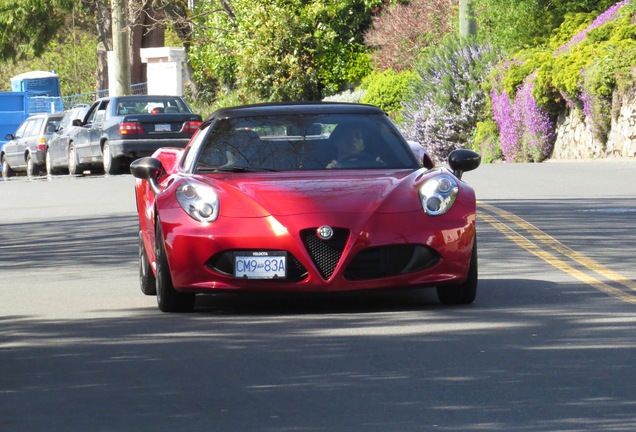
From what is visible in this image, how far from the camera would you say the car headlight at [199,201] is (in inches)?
397

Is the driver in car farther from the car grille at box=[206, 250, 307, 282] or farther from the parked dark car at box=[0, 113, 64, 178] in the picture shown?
the parked dark car at box=[0, 113, 64, 178]

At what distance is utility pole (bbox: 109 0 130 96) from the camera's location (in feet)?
131

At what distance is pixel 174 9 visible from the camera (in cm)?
6022

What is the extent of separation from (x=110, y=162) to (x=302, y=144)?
2061 centimetres

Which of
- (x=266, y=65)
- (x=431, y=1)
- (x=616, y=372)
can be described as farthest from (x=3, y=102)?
(x=616, y=372)

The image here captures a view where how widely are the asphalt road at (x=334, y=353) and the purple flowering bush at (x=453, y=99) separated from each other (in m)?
23.9

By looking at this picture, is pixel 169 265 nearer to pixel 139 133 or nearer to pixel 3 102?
pixel 139 133

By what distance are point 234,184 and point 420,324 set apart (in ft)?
5.50

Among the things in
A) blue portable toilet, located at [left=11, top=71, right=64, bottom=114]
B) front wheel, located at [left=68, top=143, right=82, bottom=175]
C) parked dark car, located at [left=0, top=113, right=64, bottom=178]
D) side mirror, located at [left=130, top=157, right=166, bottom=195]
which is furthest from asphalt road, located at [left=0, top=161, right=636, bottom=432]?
blue portable toilet, located at [left=11, top=71, right=64, bottom=114]

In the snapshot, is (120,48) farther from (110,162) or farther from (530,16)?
(530,16)

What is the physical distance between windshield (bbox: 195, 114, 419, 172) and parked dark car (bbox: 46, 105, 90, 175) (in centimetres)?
2314

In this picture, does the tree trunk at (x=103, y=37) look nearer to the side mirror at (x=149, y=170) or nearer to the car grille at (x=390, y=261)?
the side mirror at (x=149, y=170)

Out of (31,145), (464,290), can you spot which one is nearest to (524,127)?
(31,145)

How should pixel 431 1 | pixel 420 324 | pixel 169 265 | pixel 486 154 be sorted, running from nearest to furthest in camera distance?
pixel 420 324 → pixel 169 265 → pixel 486 154 → pixel 431 1
